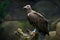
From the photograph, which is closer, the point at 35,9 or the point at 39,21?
the point at 39,21

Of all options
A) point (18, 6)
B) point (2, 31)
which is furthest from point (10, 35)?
point (18, 6)

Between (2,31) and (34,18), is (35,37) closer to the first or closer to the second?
(34,18)

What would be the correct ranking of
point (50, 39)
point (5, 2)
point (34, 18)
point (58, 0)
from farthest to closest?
point (58, 0) < point (5, 2) < point (50, 39) < point (34, 18)

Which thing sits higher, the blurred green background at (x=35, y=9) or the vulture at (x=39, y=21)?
the vulture at (x=39, y=21)

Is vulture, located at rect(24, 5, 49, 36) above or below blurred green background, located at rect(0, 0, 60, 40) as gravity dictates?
above

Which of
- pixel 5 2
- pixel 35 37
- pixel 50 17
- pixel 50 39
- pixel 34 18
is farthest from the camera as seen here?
pixel 50 17

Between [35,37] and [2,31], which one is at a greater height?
[35,37]

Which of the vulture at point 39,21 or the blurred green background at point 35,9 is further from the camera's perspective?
the blurred green background at point 35,9

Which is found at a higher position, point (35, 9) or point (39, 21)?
point (39, 21)

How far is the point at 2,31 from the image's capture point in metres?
10.4

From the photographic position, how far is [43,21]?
643 centimetres

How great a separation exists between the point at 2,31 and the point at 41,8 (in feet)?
14.0

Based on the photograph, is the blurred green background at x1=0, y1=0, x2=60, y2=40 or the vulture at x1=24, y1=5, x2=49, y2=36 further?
the blurred green background at x1=0, y1=0, x2=60, y2=40

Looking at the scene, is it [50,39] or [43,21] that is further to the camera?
[50,39]
